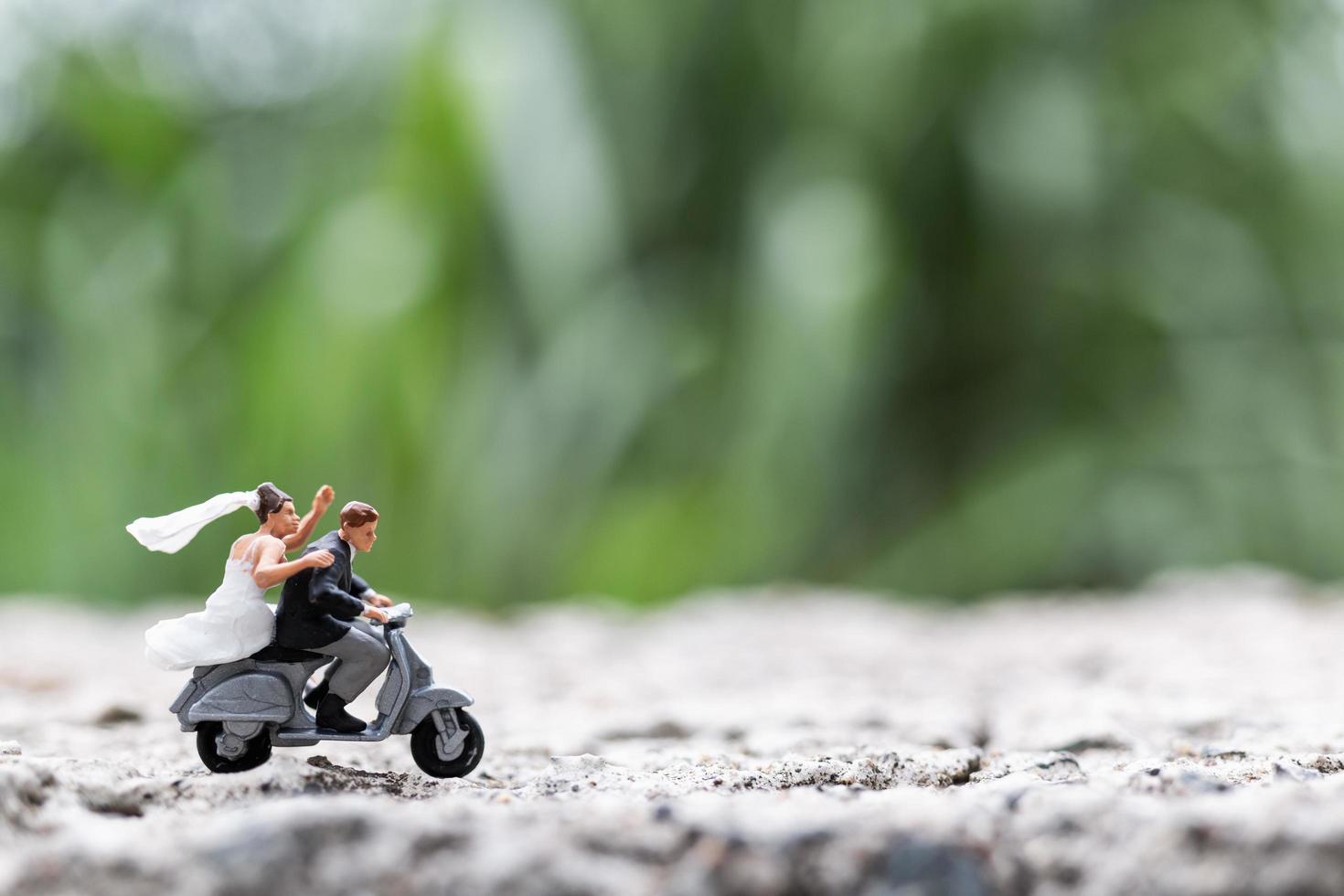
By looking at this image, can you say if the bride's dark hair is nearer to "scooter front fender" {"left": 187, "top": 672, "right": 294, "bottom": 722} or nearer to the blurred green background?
"scooter front fender" {"left": 187, "top": 672, "right": 294, "bottom": 722}

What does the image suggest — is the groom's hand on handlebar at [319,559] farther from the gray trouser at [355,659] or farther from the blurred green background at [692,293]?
the blurred green background at [692,293]

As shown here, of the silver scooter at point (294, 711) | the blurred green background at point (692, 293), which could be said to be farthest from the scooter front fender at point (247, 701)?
the blurred green background at point (692, 293)

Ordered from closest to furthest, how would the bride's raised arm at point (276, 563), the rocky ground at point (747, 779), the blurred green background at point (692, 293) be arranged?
the rocky ground at point (747, 779), the bride's raised arm at point (276, 563), the blurred green background at point (692, 293)

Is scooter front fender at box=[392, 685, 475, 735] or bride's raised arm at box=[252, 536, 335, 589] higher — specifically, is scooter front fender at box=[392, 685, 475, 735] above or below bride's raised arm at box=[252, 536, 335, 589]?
below

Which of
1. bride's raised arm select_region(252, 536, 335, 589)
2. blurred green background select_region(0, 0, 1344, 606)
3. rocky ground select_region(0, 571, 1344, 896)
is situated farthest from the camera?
blurred green background select_region(0, 0, 1344, 606)

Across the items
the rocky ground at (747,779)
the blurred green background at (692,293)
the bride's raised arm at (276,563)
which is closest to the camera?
the rocky ground at (747,779)

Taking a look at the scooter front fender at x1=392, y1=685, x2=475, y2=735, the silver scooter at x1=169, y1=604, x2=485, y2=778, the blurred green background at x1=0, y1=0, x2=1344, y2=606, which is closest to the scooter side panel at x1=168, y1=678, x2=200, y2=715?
the silver scooter at x1=169, y1=604, x2=485, y2=778

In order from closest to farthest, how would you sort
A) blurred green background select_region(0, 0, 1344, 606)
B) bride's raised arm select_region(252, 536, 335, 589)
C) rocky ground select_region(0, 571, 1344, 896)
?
rocky ground select_region(0, 571, 1344, 896) → bride's raised arm select_region(252, 536, 335, 589) → blurred green background select_region(0, 0, 1344, 606)
